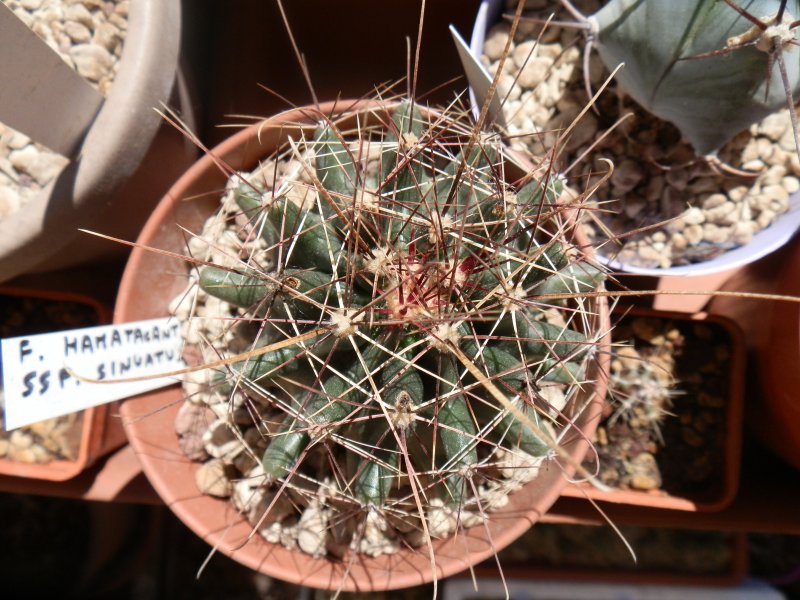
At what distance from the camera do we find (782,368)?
0.87 meters

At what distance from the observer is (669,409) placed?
953 mm

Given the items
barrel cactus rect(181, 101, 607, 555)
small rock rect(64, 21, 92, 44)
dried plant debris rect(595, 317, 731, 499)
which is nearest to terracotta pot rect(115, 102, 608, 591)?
barrel cactus rect(181, 101, 607, 555)

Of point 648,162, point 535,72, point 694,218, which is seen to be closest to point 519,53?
point 535,72

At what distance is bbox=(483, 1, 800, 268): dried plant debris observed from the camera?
3.07 ft

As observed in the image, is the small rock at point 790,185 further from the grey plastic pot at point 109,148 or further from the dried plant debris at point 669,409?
the grey plastic pot at point 109,148

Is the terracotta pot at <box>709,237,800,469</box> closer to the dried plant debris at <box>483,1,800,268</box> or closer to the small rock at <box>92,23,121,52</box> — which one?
the dried plant debris at <box>483,1,800,268</box>

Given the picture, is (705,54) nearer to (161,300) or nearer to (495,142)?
(495,142)

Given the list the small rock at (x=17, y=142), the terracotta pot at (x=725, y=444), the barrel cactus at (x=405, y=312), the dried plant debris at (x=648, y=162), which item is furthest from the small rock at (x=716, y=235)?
the small rock at (x=17, y=142)

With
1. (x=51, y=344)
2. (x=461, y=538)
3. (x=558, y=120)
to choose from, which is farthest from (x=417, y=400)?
(x=558, y=120)

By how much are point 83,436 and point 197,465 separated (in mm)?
186

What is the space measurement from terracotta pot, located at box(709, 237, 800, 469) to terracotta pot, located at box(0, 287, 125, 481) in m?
0.92

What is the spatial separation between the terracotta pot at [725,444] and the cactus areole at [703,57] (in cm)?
26

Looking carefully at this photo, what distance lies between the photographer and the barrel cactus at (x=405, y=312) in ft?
1.90

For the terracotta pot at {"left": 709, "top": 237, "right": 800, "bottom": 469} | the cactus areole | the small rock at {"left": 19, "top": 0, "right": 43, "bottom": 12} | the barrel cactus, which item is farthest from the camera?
the small rock at {"left": 19, "top": 0, "right": 43, "bottom": 12}
